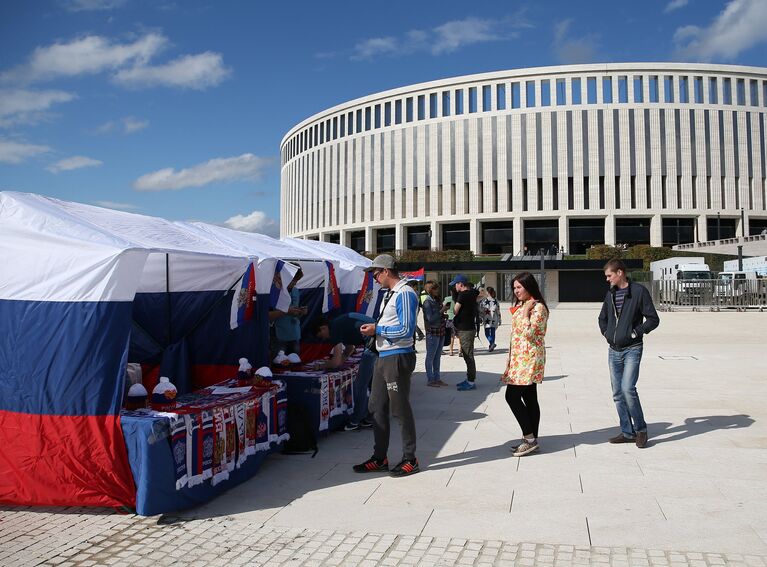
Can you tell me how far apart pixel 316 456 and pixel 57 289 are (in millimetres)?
2857

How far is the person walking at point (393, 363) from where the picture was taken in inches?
206

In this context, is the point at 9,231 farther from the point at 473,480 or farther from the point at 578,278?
the point at 578,278

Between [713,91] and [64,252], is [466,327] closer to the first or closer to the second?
[64,252]

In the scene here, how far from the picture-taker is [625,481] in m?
5.18

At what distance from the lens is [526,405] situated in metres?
5.99

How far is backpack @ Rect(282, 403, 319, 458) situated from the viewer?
621 centimetres

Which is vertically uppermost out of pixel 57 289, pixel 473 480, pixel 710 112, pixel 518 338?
pixel 710 112

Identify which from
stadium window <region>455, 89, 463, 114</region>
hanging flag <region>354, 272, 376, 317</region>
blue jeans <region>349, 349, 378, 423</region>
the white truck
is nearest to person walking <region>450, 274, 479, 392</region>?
hanging flag <region>354, 272, 376, 317</region>

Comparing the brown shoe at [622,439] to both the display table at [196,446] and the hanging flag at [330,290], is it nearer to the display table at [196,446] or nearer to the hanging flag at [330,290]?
the display table at [196,446]

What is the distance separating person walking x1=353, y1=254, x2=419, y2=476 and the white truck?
1280 inches

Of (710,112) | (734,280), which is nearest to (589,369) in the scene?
(734,280)

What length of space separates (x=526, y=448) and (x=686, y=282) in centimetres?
3177

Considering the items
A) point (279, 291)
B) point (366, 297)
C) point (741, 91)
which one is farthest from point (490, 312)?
point (741, 91)

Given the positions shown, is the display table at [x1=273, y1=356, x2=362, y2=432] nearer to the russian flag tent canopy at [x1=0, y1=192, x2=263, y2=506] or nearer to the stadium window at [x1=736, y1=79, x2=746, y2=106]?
the russian flag tent canopy at [x1=0, y1=192, x2=263, y2=506]
